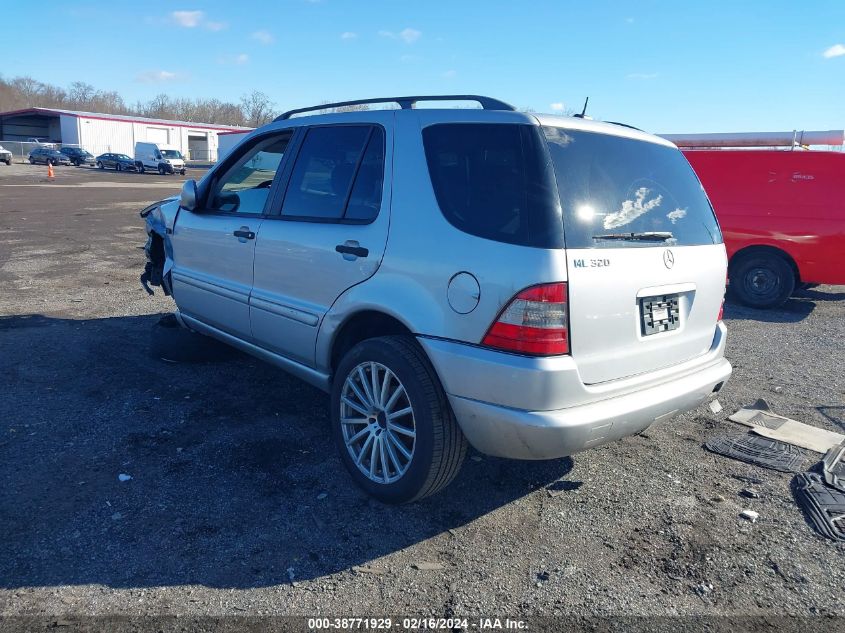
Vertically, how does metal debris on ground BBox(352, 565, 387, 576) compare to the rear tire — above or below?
below

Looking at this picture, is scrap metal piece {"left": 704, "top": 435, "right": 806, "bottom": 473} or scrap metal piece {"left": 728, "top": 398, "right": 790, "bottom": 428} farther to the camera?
scrap metal piece {"left": 728, "top": 398, "right": 790, "bottom": 428}

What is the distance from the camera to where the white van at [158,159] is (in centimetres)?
4950

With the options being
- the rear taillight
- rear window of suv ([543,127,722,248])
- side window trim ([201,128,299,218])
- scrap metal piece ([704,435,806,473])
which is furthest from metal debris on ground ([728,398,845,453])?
side window trim ([201,128,299,218])

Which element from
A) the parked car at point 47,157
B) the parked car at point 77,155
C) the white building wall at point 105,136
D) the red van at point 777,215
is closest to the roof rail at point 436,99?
the red van at point 777,215

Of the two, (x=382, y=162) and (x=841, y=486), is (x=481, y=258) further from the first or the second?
(x=841, y=486)

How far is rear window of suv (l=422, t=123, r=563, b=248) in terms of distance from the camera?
2.96m

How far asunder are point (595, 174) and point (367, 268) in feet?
4.13

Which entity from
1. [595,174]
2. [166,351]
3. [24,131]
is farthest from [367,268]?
[24,131]

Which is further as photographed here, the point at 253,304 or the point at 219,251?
the point at 219,251

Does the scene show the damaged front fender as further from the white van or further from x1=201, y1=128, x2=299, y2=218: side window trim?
the white van

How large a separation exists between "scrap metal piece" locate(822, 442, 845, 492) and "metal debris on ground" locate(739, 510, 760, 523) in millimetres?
678

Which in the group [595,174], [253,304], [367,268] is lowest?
[253,304]

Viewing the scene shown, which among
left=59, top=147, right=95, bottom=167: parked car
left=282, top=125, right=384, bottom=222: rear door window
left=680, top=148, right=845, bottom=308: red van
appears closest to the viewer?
left=282, top=125, right=384, bottom=222: rear door window

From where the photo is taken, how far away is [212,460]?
3.98 meters
